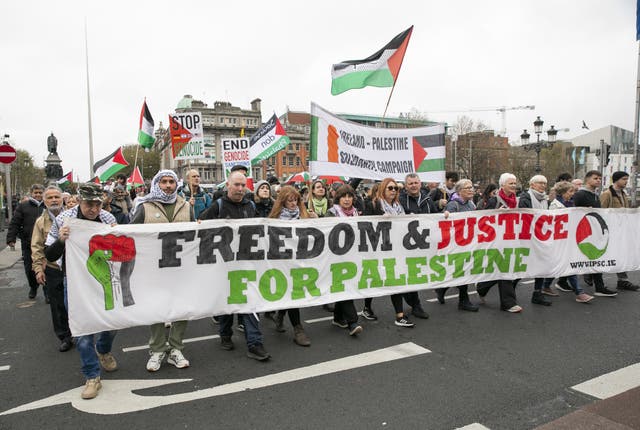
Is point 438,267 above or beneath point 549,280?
above

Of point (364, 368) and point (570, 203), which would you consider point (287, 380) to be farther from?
point (570, 203)

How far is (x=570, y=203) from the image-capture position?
770 cm

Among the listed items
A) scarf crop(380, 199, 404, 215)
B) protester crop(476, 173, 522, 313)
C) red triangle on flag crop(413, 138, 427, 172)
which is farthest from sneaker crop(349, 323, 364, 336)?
red triangle on flag crop(413, 138, 427, 172)

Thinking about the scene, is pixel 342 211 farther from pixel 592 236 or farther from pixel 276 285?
pixel 592 236

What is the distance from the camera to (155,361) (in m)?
4.10

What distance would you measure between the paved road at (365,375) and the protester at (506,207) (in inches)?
8.8

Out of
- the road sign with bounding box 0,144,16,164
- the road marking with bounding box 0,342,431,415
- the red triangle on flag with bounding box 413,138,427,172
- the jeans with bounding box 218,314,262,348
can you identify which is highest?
the road sign with bounding box 0,144,16,164

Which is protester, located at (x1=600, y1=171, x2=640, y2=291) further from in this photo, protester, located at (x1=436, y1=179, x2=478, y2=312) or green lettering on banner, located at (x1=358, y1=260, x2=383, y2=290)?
green lettering on banner, located at (x1=358, y1=260, x2=383, y2=290)

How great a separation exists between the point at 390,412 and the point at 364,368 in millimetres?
842

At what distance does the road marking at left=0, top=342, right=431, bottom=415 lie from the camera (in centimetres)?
337

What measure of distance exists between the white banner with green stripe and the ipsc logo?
257 cm

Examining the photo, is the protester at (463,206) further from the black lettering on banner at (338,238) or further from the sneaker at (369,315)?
the black lettering on banner at (338,238)

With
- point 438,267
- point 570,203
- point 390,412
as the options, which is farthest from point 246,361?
point 570,203

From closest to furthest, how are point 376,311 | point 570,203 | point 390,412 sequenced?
point 390,412 < point 376,311 < point 570,203
